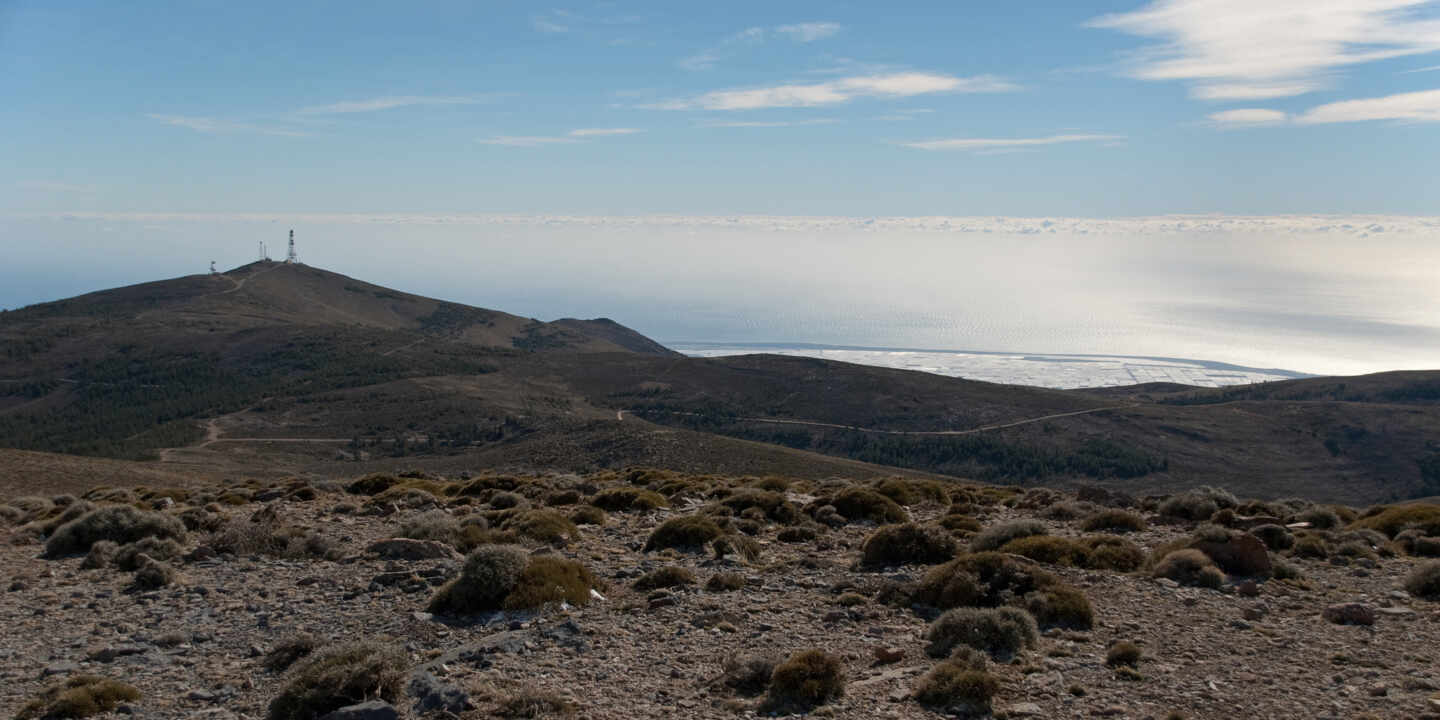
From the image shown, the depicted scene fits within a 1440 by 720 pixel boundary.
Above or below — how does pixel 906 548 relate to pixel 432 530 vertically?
above

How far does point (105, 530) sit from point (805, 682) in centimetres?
1381

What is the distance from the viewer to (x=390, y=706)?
8102 mm

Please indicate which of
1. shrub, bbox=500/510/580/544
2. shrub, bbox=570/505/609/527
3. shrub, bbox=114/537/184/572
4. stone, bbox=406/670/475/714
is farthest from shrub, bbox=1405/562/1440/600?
shrub, bbox=114/537/184/572

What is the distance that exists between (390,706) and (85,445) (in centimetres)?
7940

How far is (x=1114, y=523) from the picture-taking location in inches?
691

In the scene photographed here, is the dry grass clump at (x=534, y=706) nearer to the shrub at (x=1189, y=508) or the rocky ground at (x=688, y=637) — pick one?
the rocky ground at (x=688, y=637)

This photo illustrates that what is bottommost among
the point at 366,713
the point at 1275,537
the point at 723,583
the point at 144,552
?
the point at 144,552

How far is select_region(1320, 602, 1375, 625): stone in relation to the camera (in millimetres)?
10641

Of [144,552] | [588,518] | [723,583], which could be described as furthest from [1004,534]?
[144,552]

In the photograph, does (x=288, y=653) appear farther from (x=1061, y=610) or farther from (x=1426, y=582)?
(x=1426, y=582)

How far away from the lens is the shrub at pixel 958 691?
802 centimetres

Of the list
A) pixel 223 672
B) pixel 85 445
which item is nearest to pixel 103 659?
pixel 223 672

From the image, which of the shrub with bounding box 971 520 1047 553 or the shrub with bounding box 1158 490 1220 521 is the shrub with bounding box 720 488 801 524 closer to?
the shrub with bounding box 971 520 1047 553

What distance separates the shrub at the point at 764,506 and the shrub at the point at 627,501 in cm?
183
